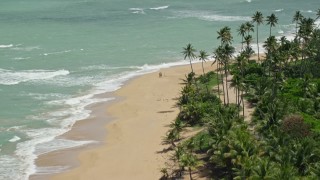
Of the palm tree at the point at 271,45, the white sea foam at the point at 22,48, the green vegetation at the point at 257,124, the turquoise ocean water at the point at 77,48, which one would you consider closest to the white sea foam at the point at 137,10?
the turquoise ocean water at the point at 77,48

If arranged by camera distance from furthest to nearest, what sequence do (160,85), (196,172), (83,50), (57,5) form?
(57,5) → (83,50) → (160,85) → (196,172)

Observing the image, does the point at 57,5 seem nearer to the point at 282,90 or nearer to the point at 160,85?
the point at 160,85

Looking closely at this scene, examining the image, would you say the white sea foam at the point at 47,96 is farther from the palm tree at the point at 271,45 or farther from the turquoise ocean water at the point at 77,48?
the palm tree at the point at 271,45

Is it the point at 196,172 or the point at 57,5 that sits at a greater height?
the point at 57,5

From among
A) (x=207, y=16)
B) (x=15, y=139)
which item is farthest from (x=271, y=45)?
(x=207, y=16)

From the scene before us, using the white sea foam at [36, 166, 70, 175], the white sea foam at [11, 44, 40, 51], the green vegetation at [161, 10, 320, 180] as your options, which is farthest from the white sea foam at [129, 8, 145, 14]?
the white sea foam at [36, 166, 70, 175]

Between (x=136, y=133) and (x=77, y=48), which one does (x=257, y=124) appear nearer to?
(x=136, y=133)

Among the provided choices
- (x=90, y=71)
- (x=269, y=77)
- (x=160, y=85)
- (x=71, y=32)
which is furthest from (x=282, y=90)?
(x=71, y=32)
